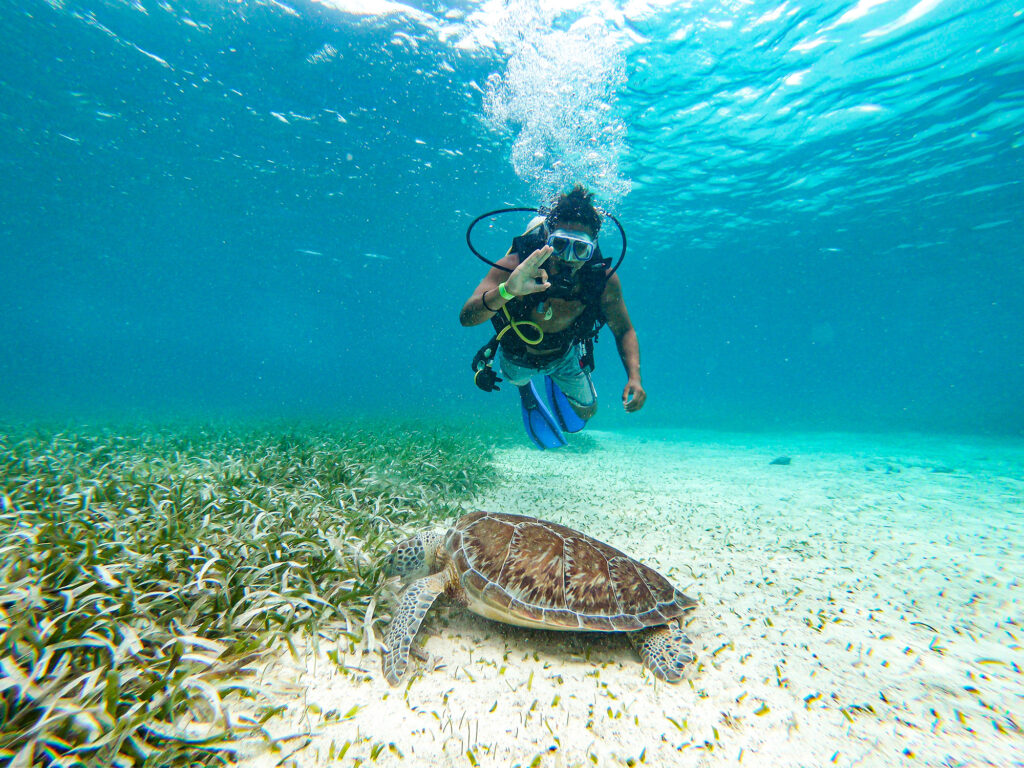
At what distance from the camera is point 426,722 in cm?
197

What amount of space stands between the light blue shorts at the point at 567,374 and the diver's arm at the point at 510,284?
182 centimetres

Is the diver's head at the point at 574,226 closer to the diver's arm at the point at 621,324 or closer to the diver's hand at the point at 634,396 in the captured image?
the diver's arm at the point at 621,324

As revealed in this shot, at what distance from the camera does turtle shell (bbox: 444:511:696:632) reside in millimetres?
2535

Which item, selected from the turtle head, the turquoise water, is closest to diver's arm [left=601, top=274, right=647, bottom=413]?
the turtle head

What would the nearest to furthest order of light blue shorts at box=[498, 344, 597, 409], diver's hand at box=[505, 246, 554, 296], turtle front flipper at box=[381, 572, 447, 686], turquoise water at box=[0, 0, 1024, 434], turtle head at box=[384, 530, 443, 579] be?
turtle front flipper at box=[381, 572, 447, 686] → turtle head at box=[384, 530, 443, 579] → diver's hand at box=[505, 246, 554, 296] → light blue shorts at box=[498, 344, 597, 409] → turquoise water at box=[0, 0, 1024, 434]

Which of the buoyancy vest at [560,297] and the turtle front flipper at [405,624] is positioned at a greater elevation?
the buoyancy vest at [560,297]

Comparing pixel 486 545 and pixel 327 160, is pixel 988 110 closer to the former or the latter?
pixel 486 545

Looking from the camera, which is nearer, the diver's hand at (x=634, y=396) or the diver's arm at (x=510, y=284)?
the diver's arm at (x=510, y=284)

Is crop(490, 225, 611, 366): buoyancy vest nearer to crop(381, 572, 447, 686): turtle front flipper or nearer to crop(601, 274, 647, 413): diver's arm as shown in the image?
crop(601, 274, 647, 413): diver's arm

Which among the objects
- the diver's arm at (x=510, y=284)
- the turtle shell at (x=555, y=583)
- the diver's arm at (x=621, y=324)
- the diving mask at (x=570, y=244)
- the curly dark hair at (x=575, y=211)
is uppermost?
the curly dark hair at (x=575, y=211)

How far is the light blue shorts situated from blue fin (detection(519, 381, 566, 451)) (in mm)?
358

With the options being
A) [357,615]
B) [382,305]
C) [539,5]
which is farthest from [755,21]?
[382,305]

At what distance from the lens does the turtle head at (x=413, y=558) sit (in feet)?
9.66

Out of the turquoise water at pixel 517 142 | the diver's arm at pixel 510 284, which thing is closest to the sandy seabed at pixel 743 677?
the diver's arm at pixel 510 284
